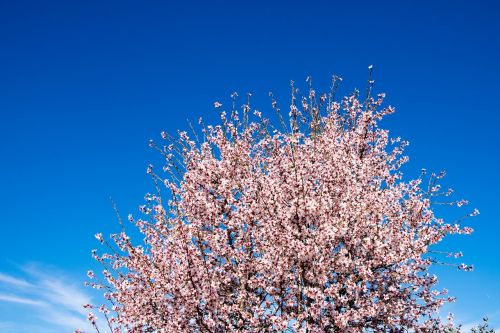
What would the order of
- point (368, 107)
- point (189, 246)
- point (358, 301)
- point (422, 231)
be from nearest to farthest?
point (358, 301)
point (189, 246)
point (422, 231)
point (368, 107)

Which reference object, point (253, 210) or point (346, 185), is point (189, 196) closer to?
point (253, 210)

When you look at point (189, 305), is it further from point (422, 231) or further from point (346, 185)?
point (422, 231)

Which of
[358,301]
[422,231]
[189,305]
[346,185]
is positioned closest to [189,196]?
[189,305]

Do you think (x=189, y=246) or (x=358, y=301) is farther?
(x=189, y=246)

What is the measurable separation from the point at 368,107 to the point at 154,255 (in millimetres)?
9925

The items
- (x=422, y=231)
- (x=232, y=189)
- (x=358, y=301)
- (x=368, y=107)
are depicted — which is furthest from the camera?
(x=368, y=107)

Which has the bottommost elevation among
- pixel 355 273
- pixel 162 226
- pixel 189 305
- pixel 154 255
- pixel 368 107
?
pixel 189 305

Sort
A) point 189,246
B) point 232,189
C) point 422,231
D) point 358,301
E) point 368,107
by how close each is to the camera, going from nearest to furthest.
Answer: point 358,301
point 189,246
point 422,231
point 232,189
point 368,107

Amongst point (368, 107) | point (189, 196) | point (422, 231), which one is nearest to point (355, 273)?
point (422, 231)

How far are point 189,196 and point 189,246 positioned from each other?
2225 millimetres

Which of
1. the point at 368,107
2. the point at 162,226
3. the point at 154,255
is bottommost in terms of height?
the point at 154,255

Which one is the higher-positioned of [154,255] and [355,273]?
[154,255]

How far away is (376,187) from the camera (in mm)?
13734

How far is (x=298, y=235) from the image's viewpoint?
427 inches
